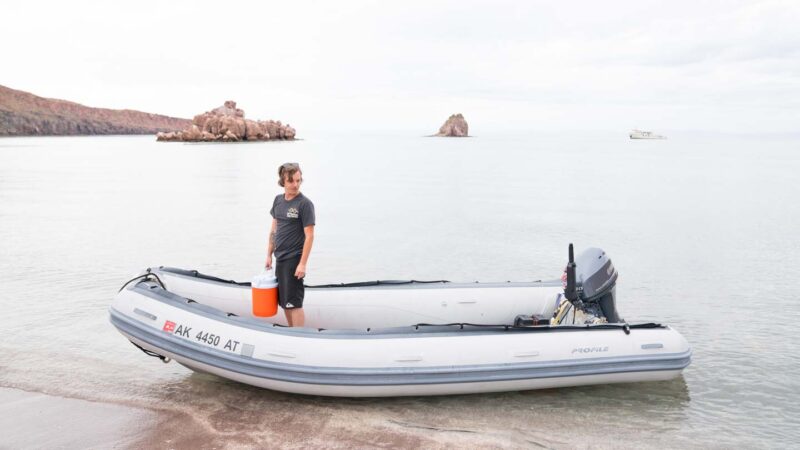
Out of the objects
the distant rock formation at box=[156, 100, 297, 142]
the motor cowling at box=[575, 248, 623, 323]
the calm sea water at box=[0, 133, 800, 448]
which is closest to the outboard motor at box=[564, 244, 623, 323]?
the motor cowling at box=[575, 248, 623, 323]

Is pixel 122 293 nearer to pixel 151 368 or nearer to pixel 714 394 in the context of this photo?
pixel 151 368

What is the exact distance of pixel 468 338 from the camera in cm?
523

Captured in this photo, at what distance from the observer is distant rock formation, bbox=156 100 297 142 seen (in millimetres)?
92438

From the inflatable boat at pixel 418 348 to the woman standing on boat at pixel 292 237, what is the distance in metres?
0.32

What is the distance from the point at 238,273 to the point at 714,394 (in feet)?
23.9

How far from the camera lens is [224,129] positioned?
93.2m

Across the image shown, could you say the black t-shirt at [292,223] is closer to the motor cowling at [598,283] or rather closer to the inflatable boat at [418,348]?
the inflatable boat at [418,348]

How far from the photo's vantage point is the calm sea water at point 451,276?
5191mm

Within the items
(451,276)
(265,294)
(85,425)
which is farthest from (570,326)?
(451,276)

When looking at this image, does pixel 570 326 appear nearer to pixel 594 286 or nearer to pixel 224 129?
pixel 594 286

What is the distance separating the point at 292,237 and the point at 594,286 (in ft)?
8.84

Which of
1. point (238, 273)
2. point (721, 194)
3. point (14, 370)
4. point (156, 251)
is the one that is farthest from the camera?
point (721, 194)

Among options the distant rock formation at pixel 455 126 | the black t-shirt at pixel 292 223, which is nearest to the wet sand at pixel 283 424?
the black t-shirt at pixel 292 223

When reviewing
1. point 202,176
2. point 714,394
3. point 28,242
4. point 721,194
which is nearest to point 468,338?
point 714,394
